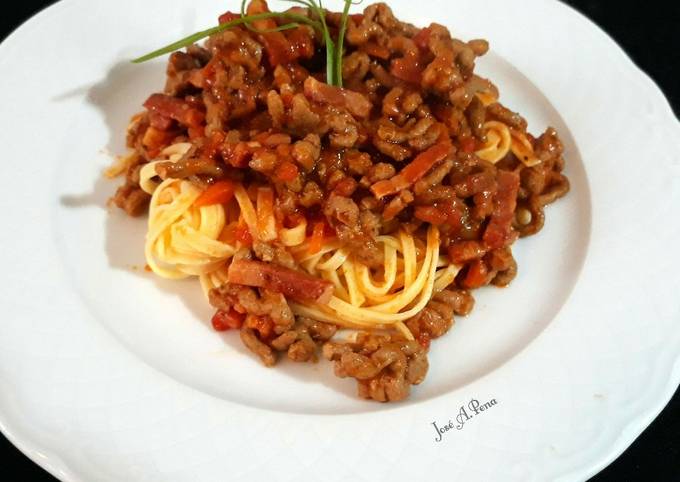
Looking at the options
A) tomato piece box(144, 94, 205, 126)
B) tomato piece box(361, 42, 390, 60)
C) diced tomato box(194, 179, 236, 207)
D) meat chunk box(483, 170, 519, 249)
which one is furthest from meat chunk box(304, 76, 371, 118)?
meat chunk box(483, 170, 519, 249)

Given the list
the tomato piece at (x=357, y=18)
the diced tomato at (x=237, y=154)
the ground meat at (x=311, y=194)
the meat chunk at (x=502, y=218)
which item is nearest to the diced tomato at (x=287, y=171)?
the ground meat at (x=311, y=194)

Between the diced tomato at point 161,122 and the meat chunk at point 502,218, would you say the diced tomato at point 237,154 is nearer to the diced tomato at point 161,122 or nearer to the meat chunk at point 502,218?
the diced tomato at point 161,122

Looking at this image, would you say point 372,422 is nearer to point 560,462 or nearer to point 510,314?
point 560,462

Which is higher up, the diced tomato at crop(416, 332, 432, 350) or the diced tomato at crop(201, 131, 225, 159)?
the diced tomato at crop(201, 131, 225, 159)

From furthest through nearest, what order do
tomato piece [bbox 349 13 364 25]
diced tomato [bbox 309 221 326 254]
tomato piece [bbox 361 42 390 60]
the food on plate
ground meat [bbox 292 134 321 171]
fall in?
tomato piece [bbox 349 13 364 25], tomato piece [bbox 361 42 390 60], diced tomato [bbox 309 221 326 254], the food on plate, ground meat [bbox 292 134 321 171]

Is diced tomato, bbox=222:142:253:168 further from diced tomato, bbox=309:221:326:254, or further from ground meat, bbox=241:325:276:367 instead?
ground meat, bbox=241:325:276:367

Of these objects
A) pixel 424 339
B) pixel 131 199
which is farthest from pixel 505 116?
pixel 131 199
